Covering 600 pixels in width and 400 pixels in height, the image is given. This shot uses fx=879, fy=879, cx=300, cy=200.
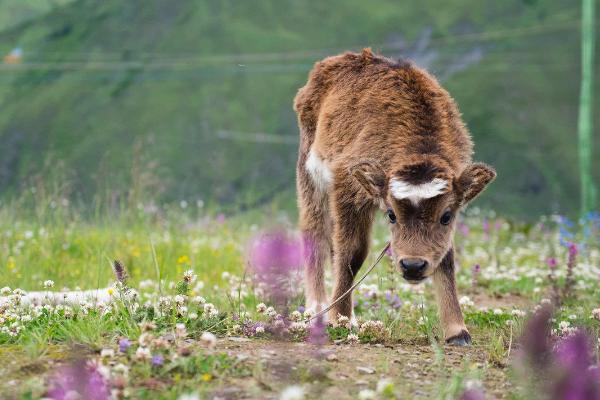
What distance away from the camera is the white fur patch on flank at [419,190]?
20.8ft

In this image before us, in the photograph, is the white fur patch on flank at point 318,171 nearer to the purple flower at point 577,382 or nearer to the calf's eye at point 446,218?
the calf's eye at point 446,218

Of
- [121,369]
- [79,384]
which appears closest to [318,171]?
[121,369]

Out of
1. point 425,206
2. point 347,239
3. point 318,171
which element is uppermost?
point 318,171

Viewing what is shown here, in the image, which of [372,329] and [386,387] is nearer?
[386,387]

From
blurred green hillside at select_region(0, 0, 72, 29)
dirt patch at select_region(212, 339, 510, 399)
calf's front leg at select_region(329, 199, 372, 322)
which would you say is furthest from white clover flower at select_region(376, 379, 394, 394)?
blurred green hillside at select_region(0, 0, 72, 29)

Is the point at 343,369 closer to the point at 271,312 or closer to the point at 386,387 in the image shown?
the point at 386,387

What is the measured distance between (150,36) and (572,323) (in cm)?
14544

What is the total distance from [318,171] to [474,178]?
209 centimetres

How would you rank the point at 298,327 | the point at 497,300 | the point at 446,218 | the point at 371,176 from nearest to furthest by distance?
the point at 298,327
the point at 446,218
the point at 371,176
the point at 497,300

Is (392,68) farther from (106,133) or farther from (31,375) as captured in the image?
(106,133)

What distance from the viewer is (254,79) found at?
133 metres

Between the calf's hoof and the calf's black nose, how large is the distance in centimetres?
78

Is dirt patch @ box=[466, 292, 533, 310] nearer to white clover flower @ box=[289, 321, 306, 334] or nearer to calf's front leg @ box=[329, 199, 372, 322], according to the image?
calf's front leg @ box=[329, 199, 372, 322]

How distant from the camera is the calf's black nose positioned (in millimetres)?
6277
